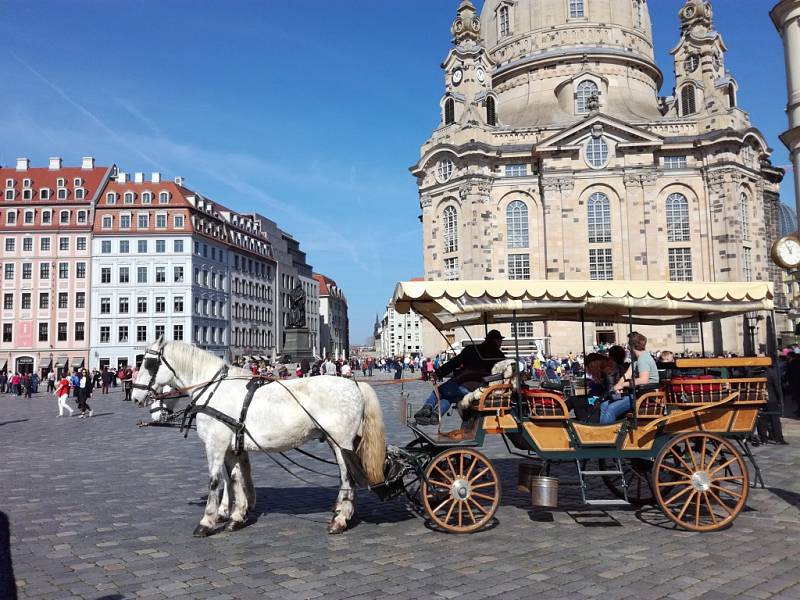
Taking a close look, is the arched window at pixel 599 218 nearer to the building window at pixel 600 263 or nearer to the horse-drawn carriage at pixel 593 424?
the building window at pixel 600 263

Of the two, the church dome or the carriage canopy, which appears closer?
the carriage canopy

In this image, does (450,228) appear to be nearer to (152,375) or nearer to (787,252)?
(787,252)

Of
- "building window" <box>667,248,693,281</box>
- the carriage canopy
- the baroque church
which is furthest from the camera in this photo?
"building window" <box>667,248,693,281</box>

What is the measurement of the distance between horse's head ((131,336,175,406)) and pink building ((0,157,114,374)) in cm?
6210

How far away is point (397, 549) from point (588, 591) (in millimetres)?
2080

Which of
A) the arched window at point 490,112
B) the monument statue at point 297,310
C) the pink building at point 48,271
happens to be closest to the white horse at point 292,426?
the monument statue at point 297,310

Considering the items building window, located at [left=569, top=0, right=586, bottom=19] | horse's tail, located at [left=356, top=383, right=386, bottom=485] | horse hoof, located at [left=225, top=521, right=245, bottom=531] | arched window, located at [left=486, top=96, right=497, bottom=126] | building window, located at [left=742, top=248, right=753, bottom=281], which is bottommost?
horse hoof, located at [left=225, top=521, right=245, bottom=531]

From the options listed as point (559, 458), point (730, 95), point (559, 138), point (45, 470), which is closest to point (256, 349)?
point (559, 138)

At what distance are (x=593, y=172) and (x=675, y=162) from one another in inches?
307

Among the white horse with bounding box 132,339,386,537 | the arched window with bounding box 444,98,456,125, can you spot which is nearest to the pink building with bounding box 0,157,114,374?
the arched window with bounding box 444,98,456,125

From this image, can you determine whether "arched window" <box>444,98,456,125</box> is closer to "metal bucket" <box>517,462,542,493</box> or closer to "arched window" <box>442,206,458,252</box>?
"arched window" <box>442,206,458,252</box>

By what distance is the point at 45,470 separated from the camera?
12.2 meters

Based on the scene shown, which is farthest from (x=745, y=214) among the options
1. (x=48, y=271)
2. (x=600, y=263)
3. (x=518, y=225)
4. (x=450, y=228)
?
(x=48, y=271)

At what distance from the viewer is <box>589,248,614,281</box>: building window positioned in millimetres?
56625
